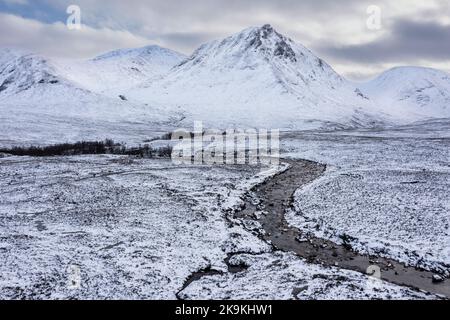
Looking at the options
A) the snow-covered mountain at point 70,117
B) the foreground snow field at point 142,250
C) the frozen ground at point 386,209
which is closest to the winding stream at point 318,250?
the frozen ground at point 386,209

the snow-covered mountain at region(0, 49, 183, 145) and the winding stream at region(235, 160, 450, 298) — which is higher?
the snow-covered mountain at region(0, 49, 183, 145)

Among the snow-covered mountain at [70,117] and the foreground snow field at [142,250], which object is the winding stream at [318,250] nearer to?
the foreground snow field at [142,250]

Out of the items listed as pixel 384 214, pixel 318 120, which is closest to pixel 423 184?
pixel 384 214

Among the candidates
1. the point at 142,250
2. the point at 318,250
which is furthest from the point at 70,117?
the point at 318,250

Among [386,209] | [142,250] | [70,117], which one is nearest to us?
[142,250]

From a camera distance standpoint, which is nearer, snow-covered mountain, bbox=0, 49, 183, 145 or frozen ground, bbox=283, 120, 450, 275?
frozen ground, bbox=283, 120, 450, 275

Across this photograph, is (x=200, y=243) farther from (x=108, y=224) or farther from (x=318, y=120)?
(x=318, y=120)

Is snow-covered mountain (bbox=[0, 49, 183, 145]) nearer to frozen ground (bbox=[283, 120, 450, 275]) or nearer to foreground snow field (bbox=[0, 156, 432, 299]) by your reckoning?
foreground snow field (bbox=[0, 156, 432, 299])

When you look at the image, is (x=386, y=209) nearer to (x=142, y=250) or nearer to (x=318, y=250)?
(x=318, y=250)

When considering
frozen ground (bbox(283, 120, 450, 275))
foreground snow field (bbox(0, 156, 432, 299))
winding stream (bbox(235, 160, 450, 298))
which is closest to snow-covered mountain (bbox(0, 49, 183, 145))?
foreground snow field (bbox(0, 156, 432, 299))
